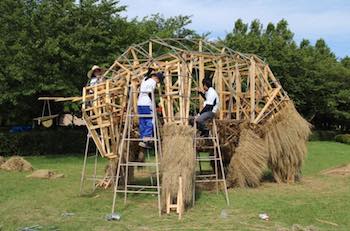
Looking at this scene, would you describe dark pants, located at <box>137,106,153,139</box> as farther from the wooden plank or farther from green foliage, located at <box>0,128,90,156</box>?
green foliage, located at <box>0,128,90,156</box>

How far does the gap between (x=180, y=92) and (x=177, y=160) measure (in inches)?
77.1

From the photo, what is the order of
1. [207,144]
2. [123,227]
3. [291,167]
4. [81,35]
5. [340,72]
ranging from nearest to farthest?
[123,227] → [207,144] → [291,167] → [81,35] → [340,72]

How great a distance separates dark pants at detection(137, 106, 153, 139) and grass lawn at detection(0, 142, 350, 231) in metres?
1.71

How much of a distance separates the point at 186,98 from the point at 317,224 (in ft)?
14.7

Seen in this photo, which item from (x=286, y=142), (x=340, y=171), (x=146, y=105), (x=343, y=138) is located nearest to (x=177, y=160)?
(x=146, y=105)

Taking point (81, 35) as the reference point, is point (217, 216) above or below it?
below

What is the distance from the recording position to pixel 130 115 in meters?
11.7

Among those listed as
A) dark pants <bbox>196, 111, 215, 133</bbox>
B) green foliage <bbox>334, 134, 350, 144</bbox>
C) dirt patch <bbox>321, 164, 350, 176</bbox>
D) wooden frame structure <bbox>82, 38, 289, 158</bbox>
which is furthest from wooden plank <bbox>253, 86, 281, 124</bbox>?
green foliage <bbox>334, 134, 350, 144</bbox>

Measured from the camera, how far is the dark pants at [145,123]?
12.1 meters

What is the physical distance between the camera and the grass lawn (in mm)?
9656

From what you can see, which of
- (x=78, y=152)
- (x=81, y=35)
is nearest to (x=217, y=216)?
(x=81, y=35)

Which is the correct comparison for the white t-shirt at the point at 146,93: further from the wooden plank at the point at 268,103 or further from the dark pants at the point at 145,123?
the wooden plank at the point at 268,103

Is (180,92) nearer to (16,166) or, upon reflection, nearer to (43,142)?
(16,166)

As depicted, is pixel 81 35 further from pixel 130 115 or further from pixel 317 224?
pixel 317 224
